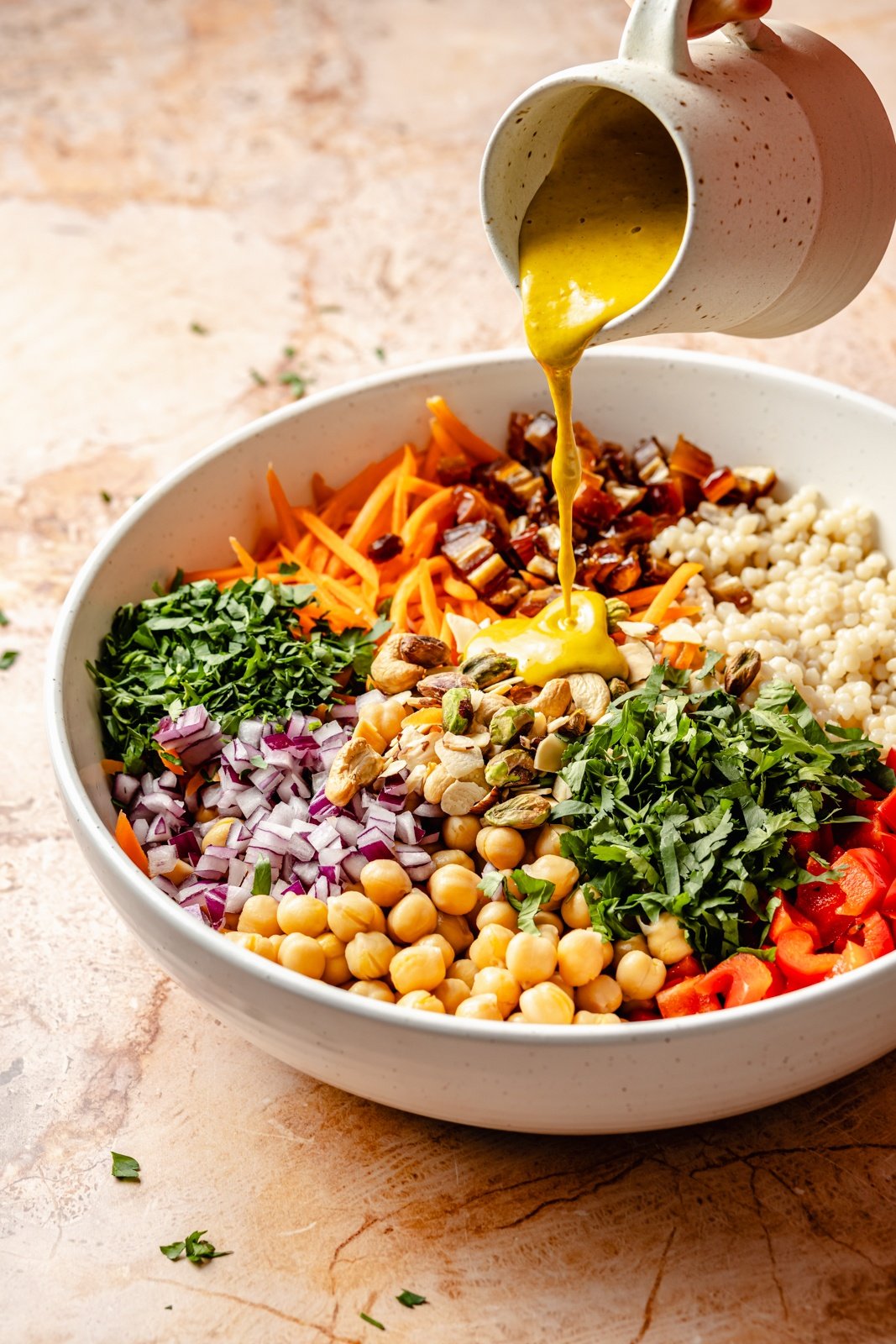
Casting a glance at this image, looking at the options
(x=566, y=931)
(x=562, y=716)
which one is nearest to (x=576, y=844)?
(x=566, y=931)

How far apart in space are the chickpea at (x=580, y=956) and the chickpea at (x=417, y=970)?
21 cm

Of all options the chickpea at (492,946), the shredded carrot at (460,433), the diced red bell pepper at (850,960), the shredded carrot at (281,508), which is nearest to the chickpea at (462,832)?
the chickpea at (492,946)

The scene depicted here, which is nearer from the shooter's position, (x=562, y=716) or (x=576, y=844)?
(x=576, y=844)

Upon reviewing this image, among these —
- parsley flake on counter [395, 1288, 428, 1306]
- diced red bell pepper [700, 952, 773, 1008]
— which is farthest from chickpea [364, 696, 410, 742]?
parsley flake on counter [395, 1288, 428, 1306]

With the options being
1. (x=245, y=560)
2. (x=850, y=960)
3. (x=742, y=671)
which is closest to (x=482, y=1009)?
(x=850, y=960)

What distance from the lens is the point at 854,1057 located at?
2104 millimetres

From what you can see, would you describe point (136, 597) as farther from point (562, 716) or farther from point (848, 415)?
point (848, 415)

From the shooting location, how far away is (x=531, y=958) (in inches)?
86.4

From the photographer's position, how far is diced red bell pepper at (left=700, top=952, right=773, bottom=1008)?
2.16m

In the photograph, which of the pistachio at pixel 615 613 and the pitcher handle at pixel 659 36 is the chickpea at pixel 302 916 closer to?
the pistachio at pixel 615 613

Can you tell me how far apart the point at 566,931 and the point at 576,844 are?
16 centimetres

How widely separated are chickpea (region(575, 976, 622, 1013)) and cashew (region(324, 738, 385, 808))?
0.56 meters

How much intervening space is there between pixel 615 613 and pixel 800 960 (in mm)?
934

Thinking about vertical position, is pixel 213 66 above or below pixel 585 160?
below
